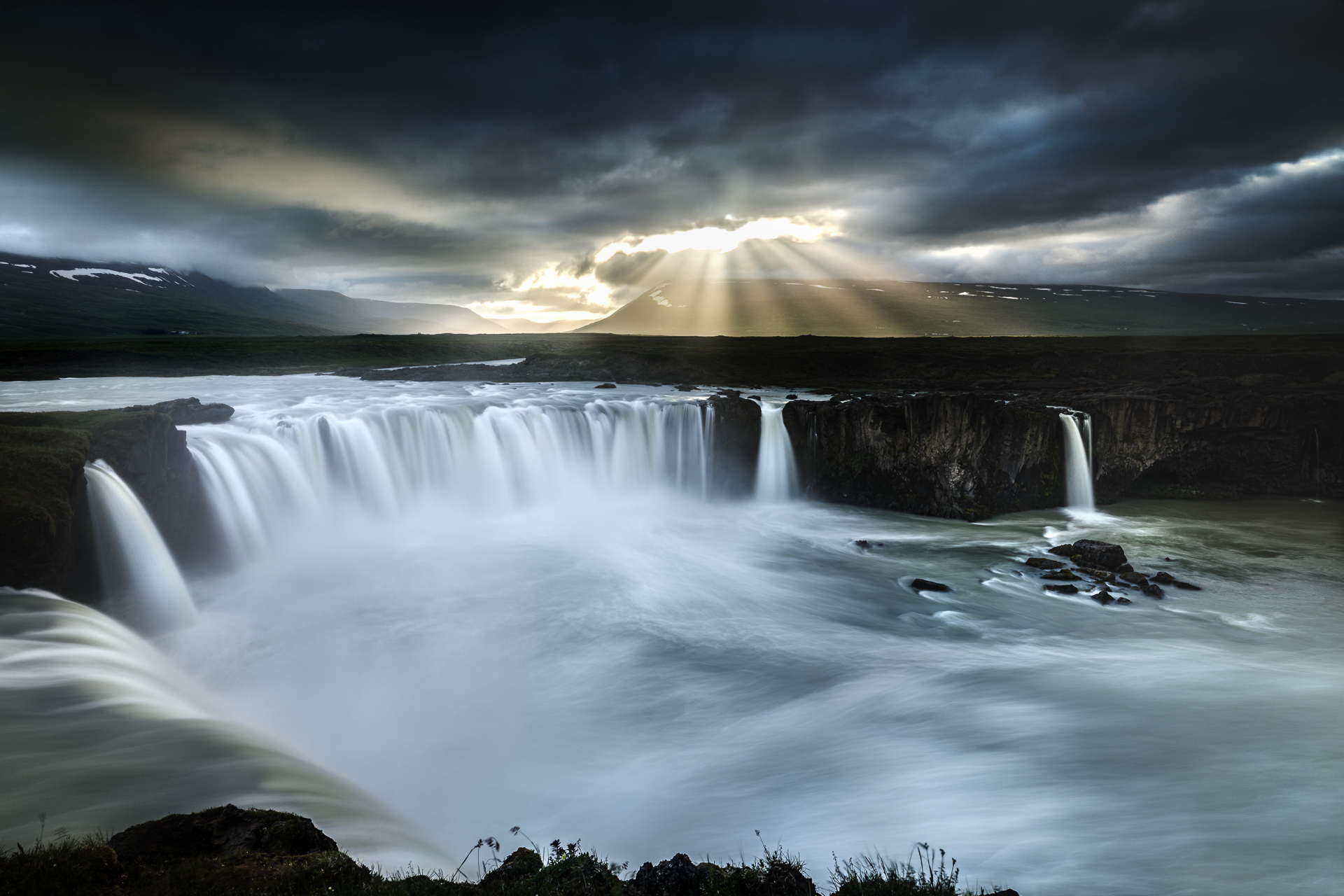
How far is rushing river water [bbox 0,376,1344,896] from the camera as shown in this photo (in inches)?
251

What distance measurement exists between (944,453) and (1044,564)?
7.38m

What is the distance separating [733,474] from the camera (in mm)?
27125

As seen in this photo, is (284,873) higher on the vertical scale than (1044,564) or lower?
higher

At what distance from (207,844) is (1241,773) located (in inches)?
399

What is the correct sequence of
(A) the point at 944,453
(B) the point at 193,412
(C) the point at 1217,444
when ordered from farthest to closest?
(C) the point at 1217,444
(A) the point at 944,453
(B) the point at 193,412

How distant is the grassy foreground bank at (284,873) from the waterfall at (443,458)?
47.7ft

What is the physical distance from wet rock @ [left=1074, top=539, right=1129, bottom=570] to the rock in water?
1863 cm

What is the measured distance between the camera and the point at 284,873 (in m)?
4.43

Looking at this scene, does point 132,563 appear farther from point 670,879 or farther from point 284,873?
point 670,879

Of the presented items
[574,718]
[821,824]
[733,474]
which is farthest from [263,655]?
[733,474]

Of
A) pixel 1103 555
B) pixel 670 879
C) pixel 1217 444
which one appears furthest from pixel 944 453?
pixel 670 879

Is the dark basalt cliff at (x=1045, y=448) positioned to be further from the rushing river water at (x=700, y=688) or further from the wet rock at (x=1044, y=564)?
the wet rock at (x=1044, y=564)

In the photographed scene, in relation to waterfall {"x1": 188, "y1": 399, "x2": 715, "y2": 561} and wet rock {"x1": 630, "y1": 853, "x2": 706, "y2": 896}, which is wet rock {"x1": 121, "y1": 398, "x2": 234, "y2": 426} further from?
wet rock {"x1": 630, "y1": 853, "x2": 706, "y2": 896}

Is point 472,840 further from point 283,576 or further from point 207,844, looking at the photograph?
point 283,576
